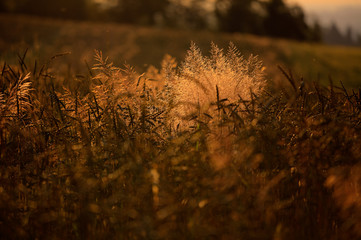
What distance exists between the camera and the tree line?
26734mm

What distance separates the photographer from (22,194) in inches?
58.1

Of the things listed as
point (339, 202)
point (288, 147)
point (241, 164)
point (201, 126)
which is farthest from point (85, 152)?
point (339, 202)

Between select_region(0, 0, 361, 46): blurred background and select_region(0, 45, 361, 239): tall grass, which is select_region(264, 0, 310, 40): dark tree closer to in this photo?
select_region(0, 0, 361, 46): blurred background

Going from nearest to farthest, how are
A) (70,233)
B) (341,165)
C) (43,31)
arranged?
(70,233) < (341,165) < (43,31)

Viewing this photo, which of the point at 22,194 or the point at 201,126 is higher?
the point at 201,126

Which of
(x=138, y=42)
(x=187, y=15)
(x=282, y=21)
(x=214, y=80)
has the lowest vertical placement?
(x=214, y=80)

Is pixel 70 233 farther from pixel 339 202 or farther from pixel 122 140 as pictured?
pixel 339 202

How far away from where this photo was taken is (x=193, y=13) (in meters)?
33.5

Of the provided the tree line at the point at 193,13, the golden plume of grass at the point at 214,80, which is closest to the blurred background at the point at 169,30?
the tree line at the point at 193,13

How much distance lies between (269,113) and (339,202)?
785 mm

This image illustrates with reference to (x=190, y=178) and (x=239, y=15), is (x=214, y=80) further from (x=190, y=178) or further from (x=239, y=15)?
(x=239, y=15)

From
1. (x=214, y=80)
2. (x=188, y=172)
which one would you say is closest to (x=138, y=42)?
(x=214, y=80)

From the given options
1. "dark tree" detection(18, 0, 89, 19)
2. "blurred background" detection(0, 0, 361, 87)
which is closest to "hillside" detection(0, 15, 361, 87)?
"blurred background" detection(0, 0, 361, 87)

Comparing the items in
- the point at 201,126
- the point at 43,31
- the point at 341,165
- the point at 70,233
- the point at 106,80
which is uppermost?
the point at 43,31
